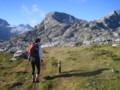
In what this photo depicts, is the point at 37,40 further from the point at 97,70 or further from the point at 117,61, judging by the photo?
the point at 117,61

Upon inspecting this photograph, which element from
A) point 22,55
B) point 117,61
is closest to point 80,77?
point 117,61

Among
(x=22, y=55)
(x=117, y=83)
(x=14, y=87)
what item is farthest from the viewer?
(x=22, y=55)

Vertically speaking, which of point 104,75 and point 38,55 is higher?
point 38,55

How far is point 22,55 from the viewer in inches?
1877

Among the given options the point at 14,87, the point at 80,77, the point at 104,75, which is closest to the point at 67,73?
the point at 80,77

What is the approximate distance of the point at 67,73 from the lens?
88.1 feet

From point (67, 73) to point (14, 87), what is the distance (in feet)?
21.2

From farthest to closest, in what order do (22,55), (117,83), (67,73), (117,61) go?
(22,55) → (117,61) → (67,73) → (117,83)

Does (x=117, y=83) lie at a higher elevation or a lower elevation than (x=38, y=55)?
lower

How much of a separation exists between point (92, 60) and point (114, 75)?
10.4 meters

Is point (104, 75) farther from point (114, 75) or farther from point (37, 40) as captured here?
point (37, 40)

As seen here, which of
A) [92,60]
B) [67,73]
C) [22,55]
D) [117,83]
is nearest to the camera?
[117,83]

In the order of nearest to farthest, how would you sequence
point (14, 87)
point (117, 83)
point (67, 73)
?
point (117, 83) < point (14, 87) < point (67, 73)

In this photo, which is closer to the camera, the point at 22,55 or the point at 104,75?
the point at 104,75
